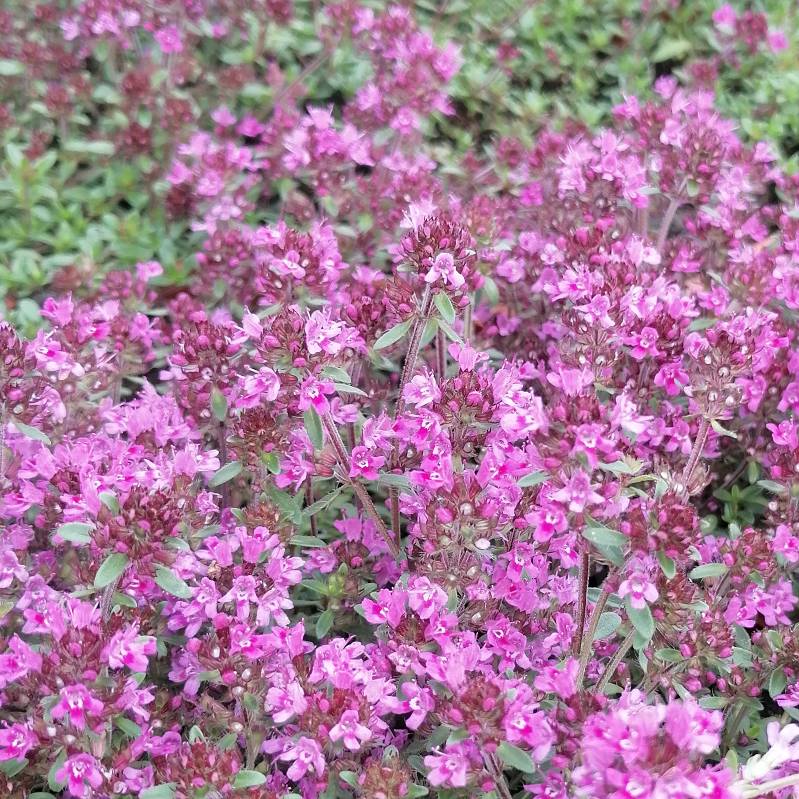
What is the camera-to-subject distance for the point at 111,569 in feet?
7.06

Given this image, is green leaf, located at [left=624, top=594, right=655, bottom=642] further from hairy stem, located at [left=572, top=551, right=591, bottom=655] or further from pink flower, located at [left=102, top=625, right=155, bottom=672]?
pink flower, located at [left=102, top=625, right=155, bottom=672]

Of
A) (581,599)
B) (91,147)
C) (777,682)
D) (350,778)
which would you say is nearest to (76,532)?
(350,778)

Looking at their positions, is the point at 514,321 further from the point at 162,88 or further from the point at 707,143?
the point at 162,88

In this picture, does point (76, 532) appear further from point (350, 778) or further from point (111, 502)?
point (350, 778)

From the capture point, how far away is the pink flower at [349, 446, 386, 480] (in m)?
2.54

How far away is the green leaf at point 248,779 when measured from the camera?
6.84 ft

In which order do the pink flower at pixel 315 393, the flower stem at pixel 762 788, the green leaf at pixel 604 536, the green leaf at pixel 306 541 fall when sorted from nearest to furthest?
the flower stem at pixel 762 788 → the green leaf at pixel 604 536 → the pink flower at pixel 315 393 → the green leaf at pixel 306 541

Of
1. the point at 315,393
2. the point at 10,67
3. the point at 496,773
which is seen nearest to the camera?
the point at 496,773

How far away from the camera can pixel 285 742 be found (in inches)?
87.7

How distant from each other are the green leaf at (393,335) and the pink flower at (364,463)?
0.98 ft

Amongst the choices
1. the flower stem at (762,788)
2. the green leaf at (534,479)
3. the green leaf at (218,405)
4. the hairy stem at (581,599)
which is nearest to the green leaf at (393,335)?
the green leaf at (218,405)

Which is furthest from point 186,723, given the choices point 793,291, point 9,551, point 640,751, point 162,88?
point 162,88

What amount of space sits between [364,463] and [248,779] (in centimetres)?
87

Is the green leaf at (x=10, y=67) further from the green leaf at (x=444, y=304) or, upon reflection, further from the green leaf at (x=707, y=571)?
the green leaf at (x=707, y=571)
